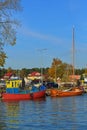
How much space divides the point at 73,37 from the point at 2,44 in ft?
217

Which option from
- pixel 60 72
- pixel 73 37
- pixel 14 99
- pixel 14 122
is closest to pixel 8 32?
pixel 14 122

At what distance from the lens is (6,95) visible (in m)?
82.4

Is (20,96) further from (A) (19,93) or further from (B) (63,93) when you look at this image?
(B) (63,93)

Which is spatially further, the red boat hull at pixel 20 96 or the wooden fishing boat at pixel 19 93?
the wooden fishing boat at pixel 19 93

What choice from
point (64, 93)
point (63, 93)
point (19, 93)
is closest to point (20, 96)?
point (19, 93)

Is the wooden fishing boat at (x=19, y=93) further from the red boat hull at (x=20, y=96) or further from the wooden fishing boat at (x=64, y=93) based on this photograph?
the wooden fishing boat at (x=64, y=93)

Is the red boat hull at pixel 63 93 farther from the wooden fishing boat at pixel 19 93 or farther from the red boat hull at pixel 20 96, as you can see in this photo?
the red boat hull at pixel 20 96

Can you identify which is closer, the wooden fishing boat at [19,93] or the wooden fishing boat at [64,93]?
the wooden fishing boat at [19,93]

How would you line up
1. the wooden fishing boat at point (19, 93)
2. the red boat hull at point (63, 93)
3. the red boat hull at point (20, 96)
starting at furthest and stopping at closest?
1. the red boat hull at point (63, 93)
2. the wooden fishing boat at point (19, 93)
3. the red boat hull at point (20, 96)

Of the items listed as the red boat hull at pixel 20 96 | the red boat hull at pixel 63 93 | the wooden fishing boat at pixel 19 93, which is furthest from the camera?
the red boat hull at pixel 63 93

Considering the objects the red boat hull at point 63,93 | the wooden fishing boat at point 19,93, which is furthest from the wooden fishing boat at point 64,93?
the wooden fishing boat at point 19,93

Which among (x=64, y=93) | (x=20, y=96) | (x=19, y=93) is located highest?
(x=19, y=93)

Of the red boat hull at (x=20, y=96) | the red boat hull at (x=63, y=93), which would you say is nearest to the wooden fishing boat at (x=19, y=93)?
the red boat hull at (x=20, y=96)

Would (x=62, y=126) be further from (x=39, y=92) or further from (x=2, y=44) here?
(x=39, y=92)
